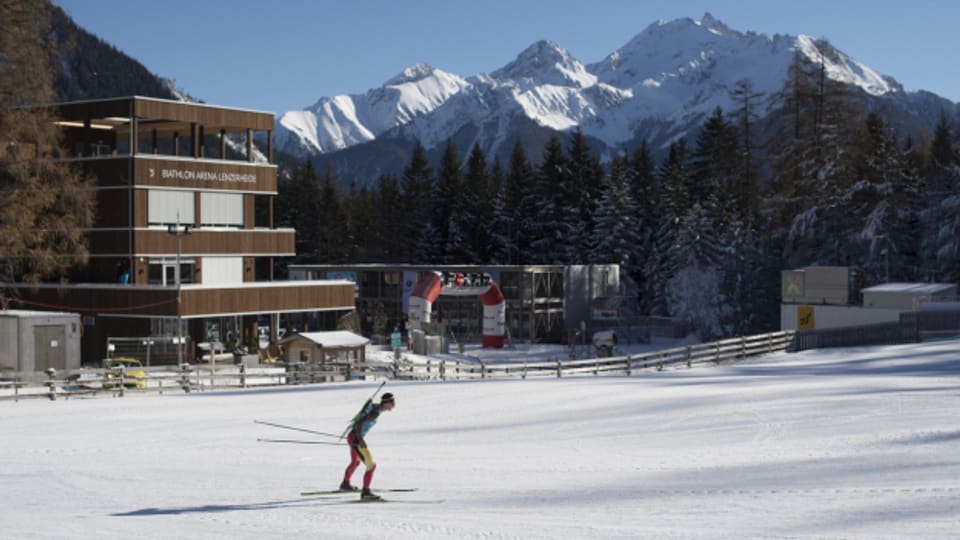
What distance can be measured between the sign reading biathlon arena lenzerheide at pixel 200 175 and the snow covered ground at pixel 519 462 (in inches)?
806

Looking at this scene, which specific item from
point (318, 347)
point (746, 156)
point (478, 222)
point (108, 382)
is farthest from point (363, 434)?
point (478, 222)

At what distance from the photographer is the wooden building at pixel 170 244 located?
48656 millimetres

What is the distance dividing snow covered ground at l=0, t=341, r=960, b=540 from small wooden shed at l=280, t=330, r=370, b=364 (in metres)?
8.75

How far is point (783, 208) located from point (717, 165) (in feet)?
71.3

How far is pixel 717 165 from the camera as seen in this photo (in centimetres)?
9050

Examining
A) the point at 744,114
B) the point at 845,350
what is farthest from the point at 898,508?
the point at 744,114

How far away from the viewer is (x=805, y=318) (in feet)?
178

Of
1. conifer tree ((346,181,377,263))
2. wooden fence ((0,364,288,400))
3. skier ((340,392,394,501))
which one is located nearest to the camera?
skier ((340,392,394,501))

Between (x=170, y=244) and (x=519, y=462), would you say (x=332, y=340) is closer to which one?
(x=170, y=244)

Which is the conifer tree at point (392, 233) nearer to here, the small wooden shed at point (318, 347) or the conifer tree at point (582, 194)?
the conifer tree at point (582, 194)

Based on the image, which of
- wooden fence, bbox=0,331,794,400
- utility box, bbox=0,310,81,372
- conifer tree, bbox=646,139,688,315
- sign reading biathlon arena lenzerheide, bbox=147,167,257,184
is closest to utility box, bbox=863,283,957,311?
wooden fence, bbox=0,331,794,400

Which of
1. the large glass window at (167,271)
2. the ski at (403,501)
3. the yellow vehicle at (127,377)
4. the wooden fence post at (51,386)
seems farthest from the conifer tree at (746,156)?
the ski at (403,501)

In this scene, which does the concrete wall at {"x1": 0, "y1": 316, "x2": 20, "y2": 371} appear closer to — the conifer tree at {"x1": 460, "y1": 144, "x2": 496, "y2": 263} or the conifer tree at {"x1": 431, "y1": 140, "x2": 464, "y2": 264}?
the conifer tree at {"x1": 460, "y1": 144, "x2": 496, "y2": 263}

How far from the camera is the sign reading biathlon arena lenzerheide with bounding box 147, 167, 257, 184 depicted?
169 ft
